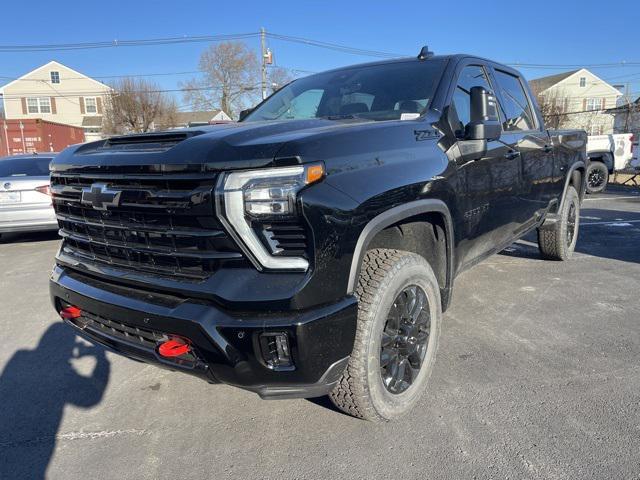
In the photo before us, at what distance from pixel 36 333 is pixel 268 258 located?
3094mm

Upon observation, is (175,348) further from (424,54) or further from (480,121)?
(424,54)

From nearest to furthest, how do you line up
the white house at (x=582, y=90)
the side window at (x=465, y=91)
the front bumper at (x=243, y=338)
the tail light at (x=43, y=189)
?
the front bumper at (x=243, y=338), the side window at (x=465, y=91), the tail light at (x=43, y=189), the white house at (x=582, y=90)

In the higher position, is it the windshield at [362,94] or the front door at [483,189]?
the windshield at [362,94]

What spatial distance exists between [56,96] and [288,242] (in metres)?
56.4

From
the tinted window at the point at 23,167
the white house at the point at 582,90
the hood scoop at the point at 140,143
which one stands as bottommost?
the tinted window at the point at 23,167

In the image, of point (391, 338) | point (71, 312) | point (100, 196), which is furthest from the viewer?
point (71, 312)

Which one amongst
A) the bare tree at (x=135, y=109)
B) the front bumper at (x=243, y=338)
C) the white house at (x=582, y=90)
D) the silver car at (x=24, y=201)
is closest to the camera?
the front bumper at (x=243, y=338)

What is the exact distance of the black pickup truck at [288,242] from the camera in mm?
1994

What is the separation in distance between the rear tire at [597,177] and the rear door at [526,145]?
32.1 ft

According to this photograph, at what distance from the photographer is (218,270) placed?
2.09 metres

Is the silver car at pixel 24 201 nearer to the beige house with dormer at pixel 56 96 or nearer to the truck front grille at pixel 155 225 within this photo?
the truck front grille at pixel 155 225

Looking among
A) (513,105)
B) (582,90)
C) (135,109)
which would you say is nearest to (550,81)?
(582,90)

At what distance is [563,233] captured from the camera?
5.53m

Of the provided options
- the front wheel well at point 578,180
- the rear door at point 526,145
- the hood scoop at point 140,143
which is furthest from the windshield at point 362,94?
the front wheel well at point 578,180
